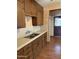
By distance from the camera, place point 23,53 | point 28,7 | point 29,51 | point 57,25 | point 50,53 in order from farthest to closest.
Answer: point 57,25 < point 50,53 < point 28,7 < point 29,51 < point 23,53

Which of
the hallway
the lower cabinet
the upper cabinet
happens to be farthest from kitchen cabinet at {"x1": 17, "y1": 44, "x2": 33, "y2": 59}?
the hallway

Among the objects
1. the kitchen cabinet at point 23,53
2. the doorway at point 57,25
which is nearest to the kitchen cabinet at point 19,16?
the kitchen cabinet at point 23,53

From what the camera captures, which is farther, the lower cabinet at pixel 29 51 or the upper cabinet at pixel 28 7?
the upper cabinet at pixel 28 7

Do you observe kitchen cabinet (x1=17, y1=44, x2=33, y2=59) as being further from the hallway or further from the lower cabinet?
the hallway

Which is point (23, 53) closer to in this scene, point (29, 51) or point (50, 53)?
point (29, 51)

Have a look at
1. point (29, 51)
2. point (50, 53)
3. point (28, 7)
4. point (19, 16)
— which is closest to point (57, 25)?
point (50, 53)

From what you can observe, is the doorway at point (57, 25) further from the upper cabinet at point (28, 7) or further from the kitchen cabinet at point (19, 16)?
the kitchen cabinet at point (19, 16)

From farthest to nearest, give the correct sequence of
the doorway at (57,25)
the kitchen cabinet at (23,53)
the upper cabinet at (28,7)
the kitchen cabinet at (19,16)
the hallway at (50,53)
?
the doorway at (57,25)
the hallway at (50,53)
the upper cabinet at (28,7)
the kitchen cabinet at (19,16)
the kitchen cabinet at (23,53)

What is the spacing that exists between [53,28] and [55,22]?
64cm

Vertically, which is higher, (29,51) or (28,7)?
(28,7)
